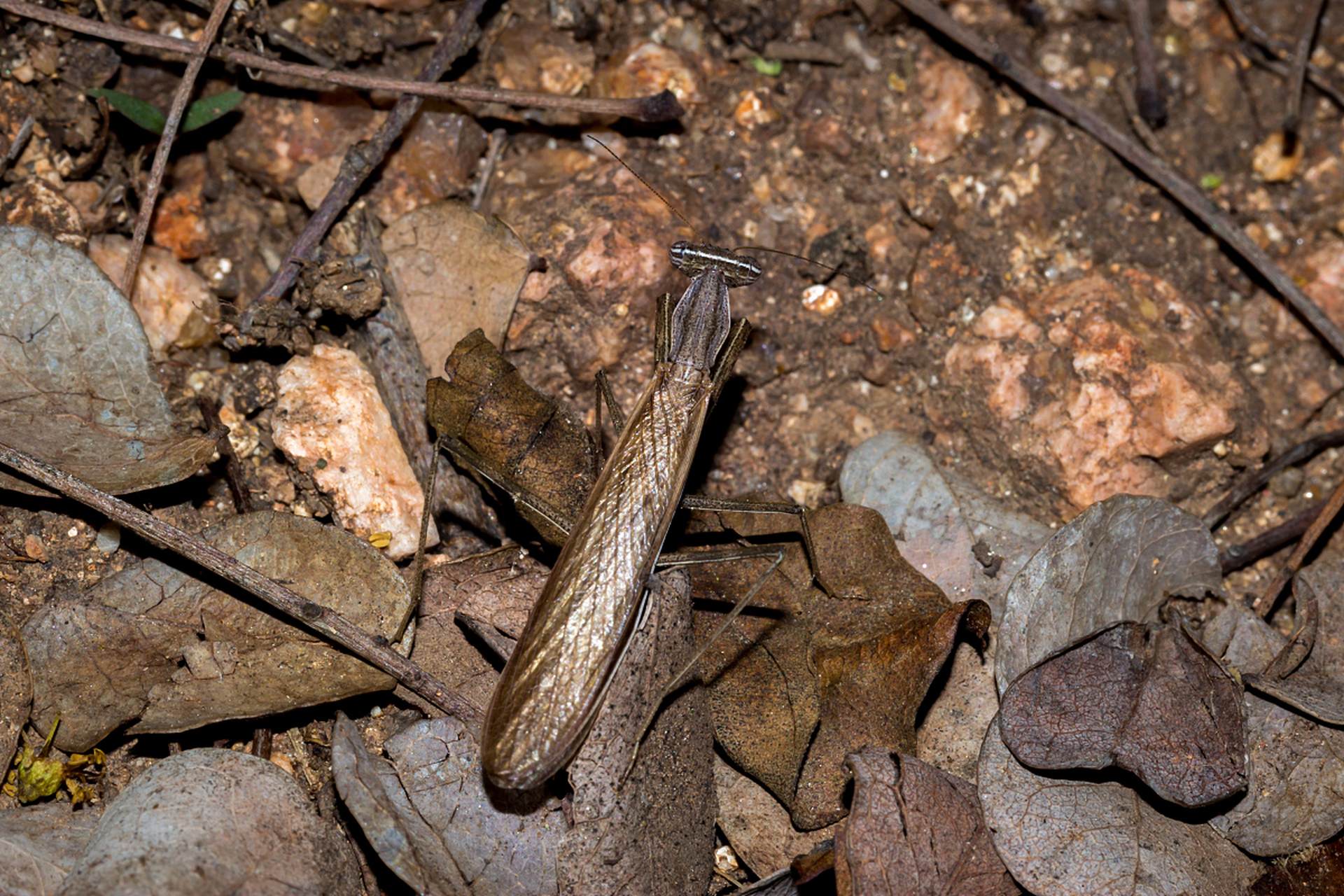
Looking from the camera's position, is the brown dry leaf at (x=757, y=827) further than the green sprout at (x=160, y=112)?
No

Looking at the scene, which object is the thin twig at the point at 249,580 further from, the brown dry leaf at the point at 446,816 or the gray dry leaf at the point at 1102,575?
the gray dry leaf at the point at 1102,575

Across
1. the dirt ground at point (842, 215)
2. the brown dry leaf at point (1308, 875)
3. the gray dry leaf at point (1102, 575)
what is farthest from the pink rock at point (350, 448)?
the brown dry leaf at point (1308, 875)

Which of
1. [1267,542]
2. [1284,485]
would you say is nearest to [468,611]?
[1267,542]

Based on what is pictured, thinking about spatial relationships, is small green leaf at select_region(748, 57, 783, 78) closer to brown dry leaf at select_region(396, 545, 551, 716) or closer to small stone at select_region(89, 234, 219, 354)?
brown dry leaf at select_region(396, 545, 551, 716)

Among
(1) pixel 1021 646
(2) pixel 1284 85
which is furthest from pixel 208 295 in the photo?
(2) pixel 1284 85

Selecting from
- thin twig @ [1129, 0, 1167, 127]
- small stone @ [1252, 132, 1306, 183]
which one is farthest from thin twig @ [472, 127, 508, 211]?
small stone @ [1252, 132, 1306, 183]

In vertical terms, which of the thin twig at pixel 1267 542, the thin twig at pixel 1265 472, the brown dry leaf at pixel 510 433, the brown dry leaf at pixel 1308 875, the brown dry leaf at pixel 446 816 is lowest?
the brown dry leaf at pixel 1308 875

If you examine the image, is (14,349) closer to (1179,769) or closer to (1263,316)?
(1179,769)
